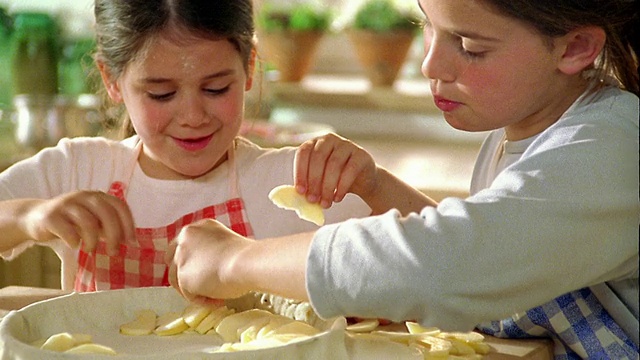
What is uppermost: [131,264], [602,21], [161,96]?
[602,21]

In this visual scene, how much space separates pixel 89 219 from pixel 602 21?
1.84 ft

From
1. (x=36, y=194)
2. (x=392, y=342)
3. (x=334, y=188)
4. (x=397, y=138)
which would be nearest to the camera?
(x=392, y=342)

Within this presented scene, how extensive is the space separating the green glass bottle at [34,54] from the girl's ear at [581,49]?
6.16 feet

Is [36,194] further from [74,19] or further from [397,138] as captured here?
[397,138]

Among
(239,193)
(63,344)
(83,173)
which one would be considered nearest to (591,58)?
(63,344)

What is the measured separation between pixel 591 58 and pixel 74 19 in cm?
221

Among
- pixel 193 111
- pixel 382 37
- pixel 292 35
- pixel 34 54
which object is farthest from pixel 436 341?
pixel 292 35

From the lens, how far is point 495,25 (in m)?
0.82

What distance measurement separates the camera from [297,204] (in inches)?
38.7

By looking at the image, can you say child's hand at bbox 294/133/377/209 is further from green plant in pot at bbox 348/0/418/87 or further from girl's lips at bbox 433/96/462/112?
green plant in pot at bbox 348/0/418/87

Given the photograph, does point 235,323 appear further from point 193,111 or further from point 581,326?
point 193,111

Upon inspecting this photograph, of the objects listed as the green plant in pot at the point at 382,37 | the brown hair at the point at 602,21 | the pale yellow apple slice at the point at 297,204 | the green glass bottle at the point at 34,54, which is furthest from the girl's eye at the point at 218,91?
the green plant in pot at the point at 382,37

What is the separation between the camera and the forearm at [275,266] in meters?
0.74

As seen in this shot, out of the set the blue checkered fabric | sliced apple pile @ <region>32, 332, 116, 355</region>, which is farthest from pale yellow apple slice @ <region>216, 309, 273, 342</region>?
the blue checkered fabric
